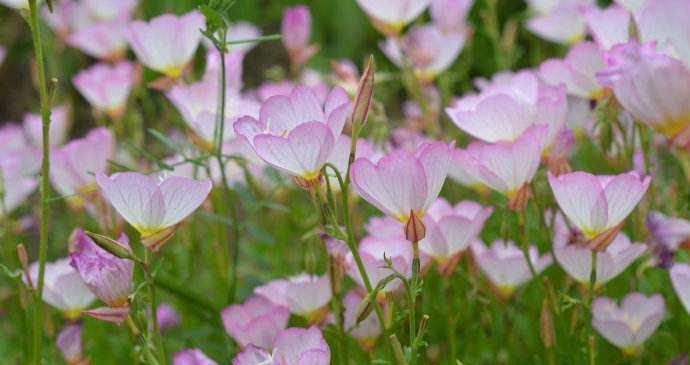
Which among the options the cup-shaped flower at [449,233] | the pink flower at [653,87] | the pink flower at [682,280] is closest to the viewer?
the pink flower at [653,87]

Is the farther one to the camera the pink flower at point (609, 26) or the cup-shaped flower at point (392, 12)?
the cup-shaped flower at point (392, 12)

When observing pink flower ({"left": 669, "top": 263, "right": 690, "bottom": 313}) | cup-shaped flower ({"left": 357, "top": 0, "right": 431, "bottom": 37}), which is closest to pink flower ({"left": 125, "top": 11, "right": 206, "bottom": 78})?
cup-shaped flower ({"left": 357, "top": 0, "right": 431, "bottom": 37})

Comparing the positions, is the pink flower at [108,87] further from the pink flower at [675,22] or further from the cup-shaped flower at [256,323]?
the pink flower at [675,22]

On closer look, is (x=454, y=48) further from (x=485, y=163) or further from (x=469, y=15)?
(x=469, y=15)

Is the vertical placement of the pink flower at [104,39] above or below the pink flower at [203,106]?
below

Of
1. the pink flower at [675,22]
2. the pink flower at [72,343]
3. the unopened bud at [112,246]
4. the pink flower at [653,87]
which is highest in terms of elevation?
the pink flower at [675,22]

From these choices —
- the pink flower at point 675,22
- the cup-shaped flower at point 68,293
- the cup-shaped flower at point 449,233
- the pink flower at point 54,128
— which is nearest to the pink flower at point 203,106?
the cup-shaped flower at point 68,293

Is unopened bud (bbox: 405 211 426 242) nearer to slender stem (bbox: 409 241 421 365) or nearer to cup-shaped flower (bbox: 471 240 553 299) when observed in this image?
slender stem (bbox: 409 241 421 365)
